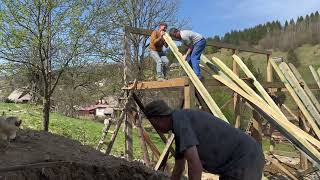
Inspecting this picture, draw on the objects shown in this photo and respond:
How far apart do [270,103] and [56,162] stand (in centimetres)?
434

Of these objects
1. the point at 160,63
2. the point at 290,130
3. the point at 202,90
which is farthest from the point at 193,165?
the point at 160,63

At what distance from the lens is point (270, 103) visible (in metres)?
8.20

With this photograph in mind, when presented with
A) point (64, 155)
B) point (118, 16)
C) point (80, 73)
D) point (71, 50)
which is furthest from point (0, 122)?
point (118, 16)

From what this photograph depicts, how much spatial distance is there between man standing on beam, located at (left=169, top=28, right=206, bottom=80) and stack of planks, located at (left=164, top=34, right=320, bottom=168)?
0.95ft

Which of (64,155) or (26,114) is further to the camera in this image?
(26,114)

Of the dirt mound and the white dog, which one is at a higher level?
the white dog

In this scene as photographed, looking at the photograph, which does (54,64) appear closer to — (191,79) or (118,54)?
(118,54)

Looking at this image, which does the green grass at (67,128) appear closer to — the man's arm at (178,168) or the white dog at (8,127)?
the white dog at (8,127)

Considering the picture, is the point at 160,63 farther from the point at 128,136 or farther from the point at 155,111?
the point at 155,111

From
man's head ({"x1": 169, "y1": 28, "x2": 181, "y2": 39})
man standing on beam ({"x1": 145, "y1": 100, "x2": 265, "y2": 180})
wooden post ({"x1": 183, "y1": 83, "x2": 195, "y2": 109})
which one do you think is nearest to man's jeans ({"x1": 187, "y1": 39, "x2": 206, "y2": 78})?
man's head ({"x1": 169, "y1": 28, "x2": 181, "y2": 39})

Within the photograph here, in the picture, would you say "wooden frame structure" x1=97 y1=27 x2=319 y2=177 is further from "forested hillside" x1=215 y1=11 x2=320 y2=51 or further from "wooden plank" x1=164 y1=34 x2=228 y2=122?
"forested hillside" x1=215 y1=11 x2=320 y2=51

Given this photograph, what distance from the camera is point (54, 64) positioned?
19766 millimetres

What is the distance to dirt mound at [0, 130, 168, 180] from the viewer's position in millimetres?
4922

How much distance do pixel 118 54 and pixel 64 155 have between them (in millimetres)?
19974
